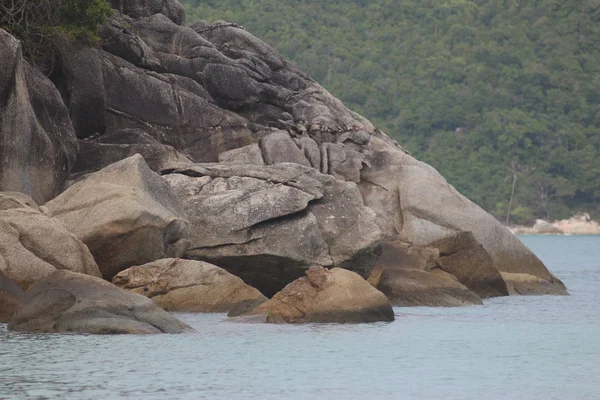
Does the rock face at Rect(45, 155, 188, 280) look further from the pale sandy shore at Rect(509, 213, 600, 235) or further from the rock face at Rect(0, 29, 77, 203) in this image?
the pale sandy shore at Rect(509, 213, 600, 235)

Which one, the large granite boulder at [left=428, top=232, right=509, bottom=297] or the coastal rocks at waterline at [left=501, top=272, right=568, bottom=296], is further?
the coastal rocks at waterline at [left=501, top=272, right=568, bottom=296]

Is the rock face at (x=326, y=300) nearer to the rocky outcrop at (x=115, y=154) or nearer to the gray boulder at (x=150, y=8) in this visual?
the rocky outcrop at (x=115, y=154)

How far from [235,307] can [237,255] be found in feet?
10.8

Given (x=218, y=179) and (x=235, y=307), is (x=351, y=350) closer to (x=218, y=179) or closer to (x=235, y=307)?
(x=235, y=307)

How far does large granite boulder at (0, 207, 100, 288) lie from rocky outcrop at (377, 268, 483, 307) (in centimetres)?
737

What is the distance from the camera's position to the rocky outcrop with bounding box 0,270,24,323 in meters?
21.9

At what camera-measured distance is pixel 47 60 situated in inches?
1241

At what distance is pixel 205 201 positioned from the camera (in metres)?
28.6

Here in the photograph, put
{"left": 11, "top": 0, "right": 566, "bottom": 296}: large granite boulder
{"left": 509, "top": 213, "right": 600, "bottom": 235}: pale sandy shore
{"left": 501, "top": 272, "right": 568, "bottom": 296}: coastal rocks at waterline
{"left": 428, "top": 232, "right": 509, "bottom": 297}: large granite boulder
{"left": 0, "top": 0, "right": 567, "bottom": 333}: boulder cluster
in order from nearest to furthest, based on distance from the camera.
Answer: {"left": 0, "top": 0, "right": 567, "bottom": 333}: boulder cluster, {"left": 428, "top": 232, "right": 509, "bottom": 297}: large granite boulder, {"left": 11, "top": 0, "right": 566, "bottom": 296}: large granite boulder, {"left": 501, "top": 272, "right": 568, "bottom": 296}: coastal rocks at waterline, {"left": 509, "top": 213, "right": 600, "bottom": 235}: pale sandy shore

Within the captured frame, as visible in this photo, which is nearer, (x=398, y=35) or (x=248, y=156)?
(x=248, y=156)

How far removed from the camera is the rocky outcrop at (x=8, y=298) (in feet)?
71.9

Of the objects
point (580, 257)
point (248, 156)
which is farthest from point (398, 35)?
point (248, 156)

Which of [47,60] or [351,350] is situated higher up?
[47,60]

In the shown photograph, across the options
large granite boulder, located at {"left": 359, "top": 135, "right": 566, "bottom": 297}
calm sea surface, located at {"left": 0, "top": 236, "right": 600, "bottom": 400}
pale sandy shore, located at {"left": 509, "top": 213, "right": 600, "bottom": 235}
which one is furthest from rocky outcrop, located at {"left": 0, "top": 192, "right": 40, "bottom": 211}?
pale sandy shore, located at {"left": 509, "top": 213, "right": 600, "bottom": 235}
